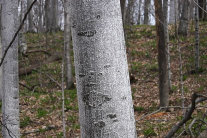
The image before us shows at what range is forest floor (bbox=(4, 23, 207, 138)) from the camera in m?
6.78

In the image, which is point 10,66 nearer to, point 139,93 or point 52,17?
point 139,93

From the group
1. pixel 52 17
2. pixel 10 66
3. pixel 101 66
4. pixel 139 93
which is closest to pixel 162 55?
pixel 139 93

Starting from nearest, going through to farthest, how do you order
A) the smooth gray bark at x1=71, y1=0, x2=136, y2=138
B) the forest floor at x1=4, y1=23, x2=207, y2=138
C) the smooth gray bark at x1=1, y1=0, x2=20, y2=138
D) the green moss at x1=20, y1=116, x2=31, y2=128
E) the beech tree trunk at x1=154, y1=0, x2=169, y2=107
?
the smooth gray bark at x1=71, y1=0, x2=136, y2=138, the smooth gray bark at x1=1, y1=0, x2=20, y2=138, the forest floor at x1=4, y1=23, x2=207, y2=138, the beech tree trunk at x1=154, y1=0, x2=169, y2=107, the green moss at x1=20, y1=116, x2=31, y2=128

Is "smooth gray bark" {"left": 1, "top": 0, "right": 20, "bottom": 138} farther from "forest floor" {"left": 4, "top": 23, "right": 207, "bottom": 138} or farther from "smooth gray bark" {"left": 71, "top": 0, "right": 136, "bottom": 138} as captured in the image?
"smooth gray bark" {"left": 71, "top": 0, "right": 136, "bottom": 138}

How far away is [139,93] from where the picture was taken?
9.59 meters

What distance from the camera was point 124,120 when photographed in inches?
43.5

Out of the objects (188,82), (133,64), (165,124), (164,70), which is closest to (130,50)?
(133,64)

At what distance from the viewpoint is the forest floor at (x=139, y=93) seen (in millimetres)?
6779

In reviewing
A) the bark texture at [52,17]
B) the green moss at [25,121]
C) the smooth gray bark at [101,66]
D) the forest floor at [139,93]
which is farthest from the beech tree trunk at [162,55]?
the bark texture at [52,17]

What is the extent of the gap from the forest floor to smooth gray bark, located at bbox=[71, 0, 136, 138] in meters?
2.71

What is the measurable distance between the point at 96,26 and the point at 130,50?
14.0 meters

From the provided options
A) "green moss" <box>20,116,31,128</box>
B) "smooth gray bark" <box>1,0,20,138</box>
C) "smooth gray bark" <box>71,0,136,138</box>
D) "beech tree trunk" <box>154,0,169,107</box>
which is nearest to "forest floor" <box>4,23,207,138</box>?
"green moss" <box>20,116,31,128</box>

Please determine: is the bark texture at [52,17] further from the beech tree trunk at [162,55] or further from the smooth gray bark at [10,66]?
the smooth gray bark at [10,66]

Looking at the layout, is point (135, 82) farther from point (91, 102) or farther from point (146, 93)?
point (91, 102)
